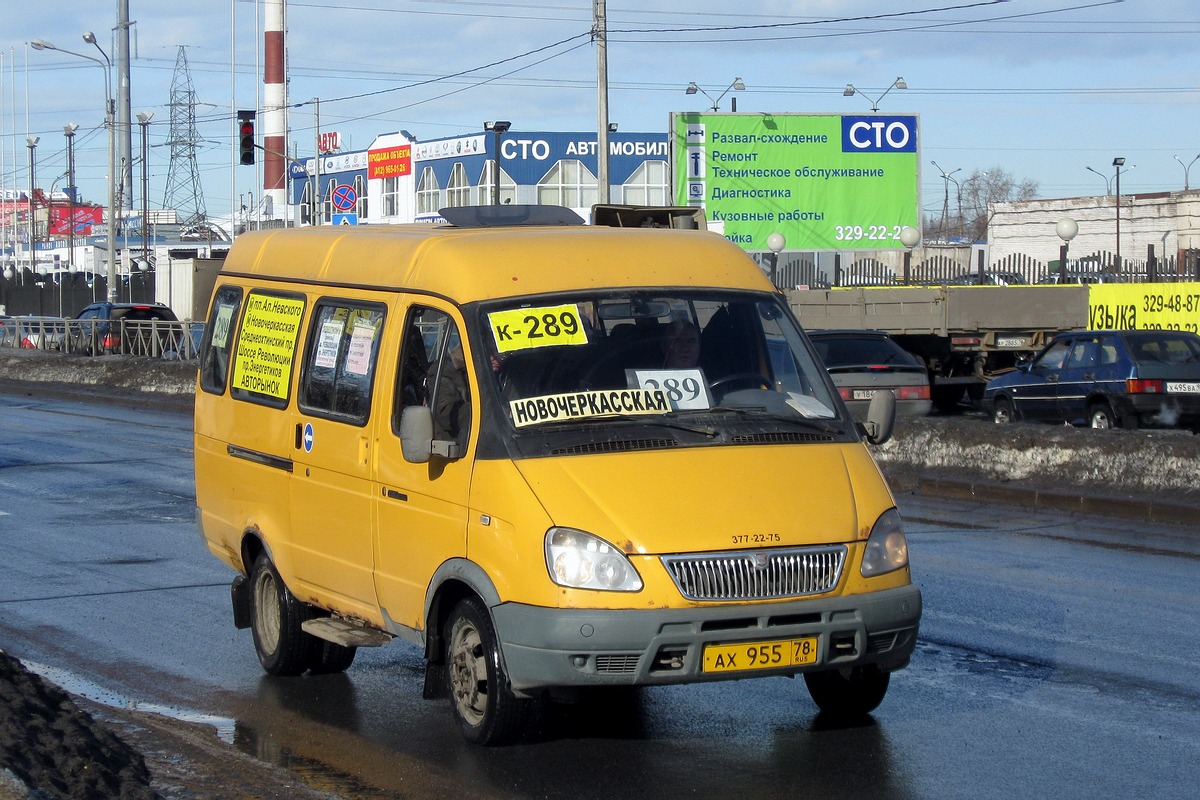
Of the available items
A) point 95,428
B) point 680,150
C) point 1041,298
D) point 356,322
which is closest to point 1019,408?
point 1041,298

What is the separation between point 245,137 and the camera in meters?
34.8

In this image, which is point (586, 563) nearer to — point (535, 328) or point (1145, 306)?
point (535, 328)

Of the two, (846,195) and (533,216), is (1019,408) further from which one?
(846,195)

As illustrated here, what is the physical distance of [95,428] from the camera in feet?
79.8

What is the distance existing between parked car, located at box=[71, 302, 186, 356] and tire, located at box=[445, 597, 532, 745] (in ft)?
106

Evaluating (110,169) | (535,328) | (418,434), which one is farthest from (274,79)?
(418,434)

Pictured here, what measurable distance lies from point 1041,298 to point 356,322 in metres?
22.4

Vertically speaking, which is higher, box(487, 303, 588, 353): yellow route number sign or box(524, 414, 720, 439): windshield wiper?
box(487, 303, 588, 353): yellow route number sign

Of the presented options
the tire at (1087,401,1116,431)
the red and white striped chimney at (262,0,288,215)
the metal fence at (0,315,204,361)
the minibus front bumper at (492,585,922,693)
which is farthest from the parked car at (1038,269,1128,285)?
the red and white striped chimney at (262,0,288,215)

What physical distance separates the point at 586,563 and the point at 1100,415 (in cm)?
1608

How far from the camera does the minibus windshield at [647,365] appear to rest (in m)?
6.16

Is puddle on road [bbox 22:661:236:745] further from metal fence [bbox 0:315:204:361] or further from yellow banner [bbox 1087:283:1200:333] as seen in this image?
metal fence [bbox 0:315:204:361]

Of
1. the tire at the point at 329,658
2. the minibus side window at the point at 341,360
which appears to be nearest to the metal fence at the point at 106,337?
the tire at the point at 329,658

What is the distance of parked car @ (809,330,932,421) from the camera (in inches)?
796
